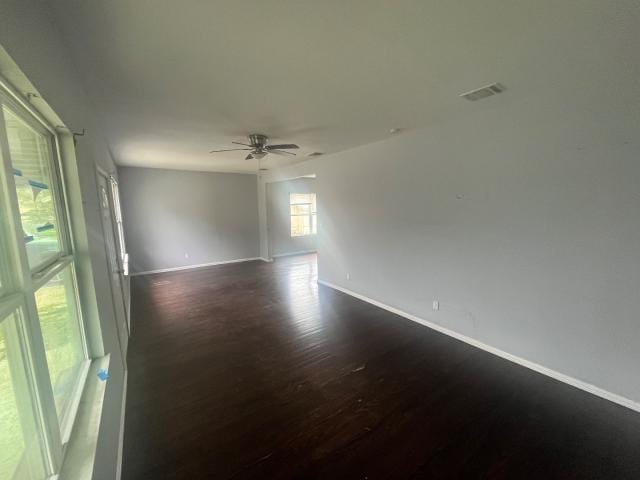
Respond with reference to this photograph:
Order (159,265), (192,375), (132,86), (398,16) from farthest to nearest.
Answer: (159,265) < (192,375) < (132,86) < (398,16)

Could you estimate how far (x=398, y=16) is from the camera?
128 centimetres

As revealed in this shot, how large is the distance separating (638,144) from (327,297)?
12.5 ft

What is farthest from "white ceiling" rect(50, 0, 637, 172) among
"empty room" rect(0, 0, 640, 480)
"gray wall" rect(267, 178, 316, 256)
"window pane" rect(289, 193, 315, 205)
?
"window pane" rect(289, 193, 315, 205)

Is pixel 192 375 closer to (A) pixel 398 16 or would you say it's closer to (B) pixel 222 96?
(B) pixel 222 96

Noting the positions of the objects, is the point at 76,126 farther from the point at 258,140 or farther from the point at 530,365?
→ the point at 530,365

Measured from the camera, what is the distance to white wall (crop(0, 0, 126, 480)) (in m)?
0.86

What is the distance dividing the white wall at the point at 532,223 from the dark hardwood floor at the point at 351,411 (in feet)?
1.31

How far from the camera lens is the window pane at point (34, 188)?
3.11ft

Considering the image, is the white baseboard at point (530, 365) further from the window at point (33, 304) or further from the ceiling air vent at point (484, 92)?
the window at point (33, 304)

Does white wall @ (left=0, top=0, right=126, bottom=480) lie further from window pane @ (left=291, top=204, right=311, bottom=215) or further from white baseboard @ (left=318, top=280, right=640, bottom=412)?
window pane @ (left=291, top=204, right=311, bottom=215)

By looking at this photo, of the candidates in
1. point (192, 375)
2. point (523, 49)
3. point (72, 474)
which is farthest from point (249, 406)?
point (523, 49)

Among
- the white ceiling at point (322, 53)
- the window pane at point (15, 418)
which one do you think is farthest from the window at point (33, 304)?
the white ceiling at point (322, 53)

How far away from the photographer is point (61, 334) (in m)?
1.26

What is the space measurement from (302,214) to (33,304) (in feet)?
24.4
